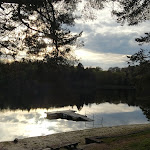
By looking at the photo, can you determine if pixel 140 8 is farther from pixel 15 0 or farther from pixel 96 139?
pixel 96 139

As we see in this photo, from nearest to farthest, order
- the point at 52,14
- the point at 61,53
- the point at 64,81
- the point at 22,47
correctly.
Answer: the point at 52,14 < the point at 61,53 < the point at 22,47 < the point at 64,81

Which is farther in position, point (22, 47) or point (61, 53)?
point (22, 47)

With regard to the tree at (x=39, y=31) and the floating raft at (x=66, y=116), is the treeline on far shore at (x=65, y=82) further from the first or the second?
the tree at (x=39, y=31)

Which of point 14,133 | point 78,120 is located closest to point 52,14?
point 14,133

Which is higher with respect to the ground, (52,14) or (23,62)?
(52,14)

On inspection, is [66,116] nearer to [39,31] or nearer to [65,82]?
[39,31]

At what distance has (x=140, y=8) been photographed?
10875 mm

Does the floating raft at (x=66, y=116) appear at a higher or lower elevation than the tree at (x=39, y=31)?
lower

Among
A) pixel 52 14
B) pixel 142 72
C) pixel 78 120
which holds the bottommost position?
pixel 78 120

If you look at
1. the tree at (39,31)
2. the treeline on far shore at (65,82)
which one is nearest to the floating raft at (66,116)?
the tree at (39,31)

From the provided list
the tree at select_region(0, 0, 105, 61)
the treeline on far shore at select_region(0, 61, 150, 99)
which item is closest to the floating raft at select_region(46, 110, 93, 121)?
the tree at select_region(0, 0, 105, 61)

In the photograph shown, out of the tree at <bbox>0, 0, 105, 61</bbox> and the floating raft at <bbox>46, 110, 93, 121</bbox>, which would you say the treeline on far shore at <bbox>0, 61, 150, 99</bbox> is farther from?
the tree at <bbox>0, 0, 105, 61</bbox>

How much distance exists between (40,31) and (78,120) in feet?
73.0

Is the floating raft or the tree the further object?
the floating raft
